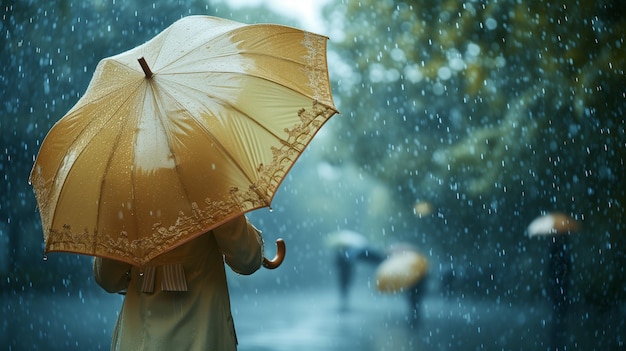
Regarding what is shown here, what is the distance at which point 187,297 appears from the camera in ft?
7.42

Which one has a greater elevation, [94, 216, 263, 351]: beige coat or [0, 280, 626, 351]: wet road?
[0, 280, 626, 351]: wet road

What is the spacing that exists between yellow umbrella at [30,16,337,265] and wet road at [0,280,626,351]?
5428 millimetres

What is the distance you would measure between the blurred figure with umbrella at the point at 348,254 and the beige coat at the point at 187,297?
33.8 ft

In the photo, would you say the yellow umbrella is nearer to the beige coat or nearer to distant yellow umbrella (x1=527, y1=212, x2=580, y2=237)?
the beige coat

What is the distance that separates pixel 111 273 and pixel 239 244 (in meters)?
0.36

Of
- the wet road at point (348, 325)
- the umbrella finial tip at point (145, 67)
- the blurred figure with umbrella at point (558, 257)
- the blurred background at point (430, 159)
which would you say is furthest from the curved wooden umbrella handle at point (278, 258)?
the blurred figure with umbrella at point (558, 257)

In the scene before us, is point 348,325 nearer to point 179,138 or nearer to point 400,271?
point 400,271

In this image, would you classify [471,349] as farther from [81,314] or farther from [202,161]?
[202,161]

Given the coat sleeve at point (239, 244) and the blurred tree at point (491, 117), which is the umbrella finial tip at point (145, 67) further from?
the blurred tree at point (491, 117)

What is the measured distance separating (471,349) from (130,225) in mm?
5847

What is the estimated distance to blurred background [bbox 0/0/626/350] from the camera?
8172 millimetres

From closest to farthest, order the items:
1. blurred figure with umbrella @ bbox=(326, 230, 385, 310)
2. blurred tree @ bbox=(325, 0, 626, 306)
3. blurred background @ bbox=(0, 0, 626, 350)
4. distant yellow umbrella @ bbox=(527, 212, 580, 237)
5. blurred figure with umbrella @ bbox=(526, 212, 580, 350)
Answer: blurred tree @ bbox=(325, 0, 626, 306) → blurred background @ bbox=(0, 0, 626, 350) → blurred figure with umbrella @ bbox=(526, 212, 580, 350) → distant yellow umbrella @ bbox=(527, 212, 580, 237) → blurred figure with umbrella @ bbox=(326, 230, 385, 310)

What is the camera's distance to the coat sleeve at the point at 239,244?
2.19 m

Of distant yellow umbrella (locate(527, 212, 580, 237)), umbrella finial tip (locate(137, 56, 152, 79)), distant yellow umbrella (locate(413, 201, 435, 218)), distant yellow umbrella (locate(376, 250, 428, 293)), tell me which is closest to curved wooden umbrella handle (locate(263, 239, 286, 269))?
umbrella finial tip (locate(137, 56, 152, 79))
